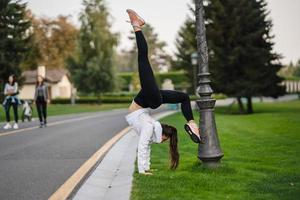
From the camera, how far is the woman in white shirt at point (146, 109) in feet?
20.6

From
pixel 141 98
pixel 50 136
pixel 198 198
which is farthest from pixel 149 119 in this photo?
pixel 50 136

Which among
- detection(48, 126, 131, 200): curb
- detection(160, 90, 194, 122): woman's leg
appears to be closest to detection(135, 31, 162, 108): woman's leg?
detection(160, 90, 194, 122): woman's leg

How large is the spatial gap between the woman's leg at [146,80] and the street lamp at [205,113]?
0.79 m

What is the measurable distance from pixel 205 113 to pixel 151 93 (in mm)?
999

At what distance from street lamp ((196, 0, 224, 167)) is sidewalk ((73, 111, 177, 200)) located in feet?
3.89

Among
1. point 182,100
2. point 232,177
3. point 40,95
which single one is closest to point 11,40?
point 40,95

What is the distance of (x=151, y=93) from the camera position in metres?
6.26

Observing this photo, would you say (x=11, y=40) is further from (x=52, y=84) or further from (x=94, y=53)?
(x=52, y=84)

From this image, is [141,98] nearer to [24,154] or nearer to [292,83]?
[24,154]

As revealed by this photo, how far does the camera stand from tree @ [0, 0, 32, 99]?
25578 millimetres

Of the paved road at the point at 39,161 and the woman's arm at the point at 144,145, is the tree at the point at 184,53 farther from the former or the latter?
the woman's arm at the point at 144,145

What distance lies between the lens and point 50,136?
12797 mm

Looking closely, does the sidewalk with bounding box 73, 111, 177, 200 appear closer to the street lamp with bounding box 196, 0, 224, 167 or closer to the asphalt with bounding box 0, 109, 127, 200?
the asphalt with bounding box 0, 109, 127, 200

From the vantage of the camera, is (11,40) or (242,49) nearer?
(11,40)
